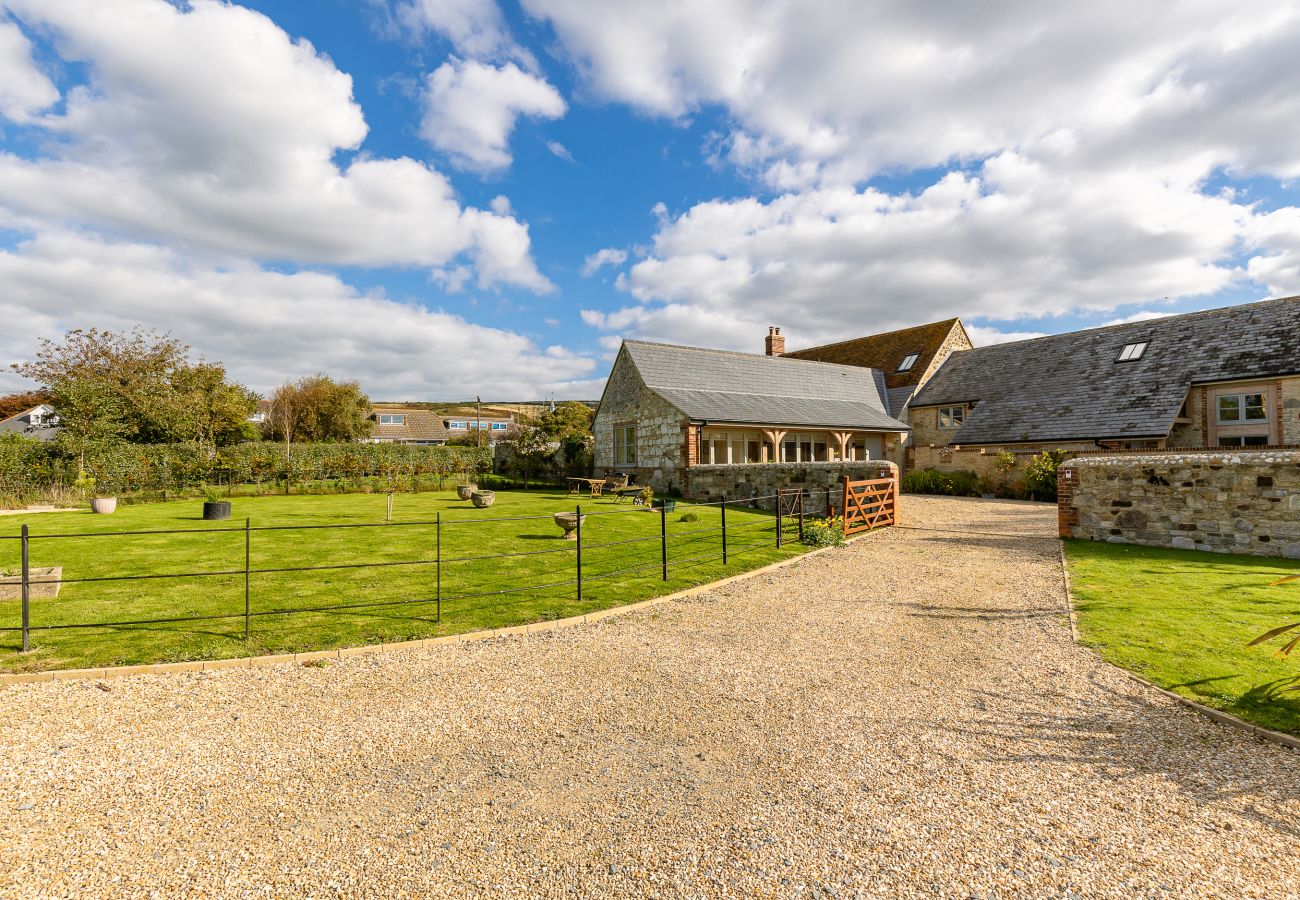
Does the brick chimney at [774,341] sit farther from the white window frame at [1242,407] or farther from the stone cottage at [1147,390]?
the white window frame at [1242,407]

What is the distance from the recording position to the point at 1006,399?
27.2 m

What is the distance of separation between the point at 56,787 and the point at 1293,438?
101 ft

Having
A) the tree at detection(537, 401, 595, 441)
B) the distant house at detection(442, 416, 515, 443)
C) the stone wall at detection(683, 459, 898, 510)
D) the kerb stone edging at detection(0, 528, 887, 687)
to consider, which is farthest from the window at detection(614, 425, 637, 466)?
the distant house at detection(442, 416, 515, 443)

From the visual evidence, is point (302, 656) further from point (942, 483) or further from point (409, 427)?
point (409, 427)

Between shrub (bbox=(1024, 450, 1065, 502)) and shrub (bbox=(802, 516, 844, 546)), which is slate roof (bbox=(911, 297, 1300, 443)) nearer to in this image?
shrub (bbox=(1024, 450, 1065, 502))

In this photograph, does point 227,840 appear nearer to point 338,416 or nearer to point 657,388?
point 657,388

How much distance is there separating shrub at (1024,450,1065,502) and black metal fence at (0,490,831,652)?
947 centimetres

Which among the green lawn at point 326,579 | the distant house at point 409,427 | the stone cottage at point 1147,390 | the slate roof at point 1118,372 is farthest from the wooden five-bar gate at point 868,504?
the distant house at point 409,427

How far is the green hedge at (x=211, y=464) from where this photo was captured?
70.1 ft

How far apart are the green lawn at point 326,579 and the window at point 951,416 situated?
1776cm

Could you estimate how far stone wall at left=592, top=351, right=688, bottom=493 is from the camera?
76.2 feet

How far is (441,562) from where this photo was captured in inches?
379

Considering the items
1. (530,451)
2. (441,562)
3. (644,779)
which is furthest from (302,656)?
Answer: (530,451)

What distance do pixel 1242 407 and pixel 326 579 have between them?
29966 mm
